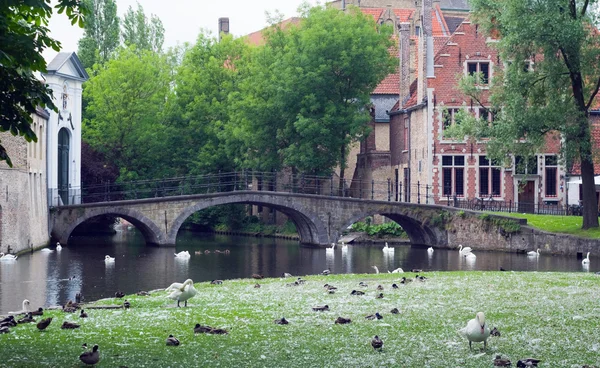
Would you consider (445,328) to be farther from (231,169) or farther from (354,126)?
(231,169)

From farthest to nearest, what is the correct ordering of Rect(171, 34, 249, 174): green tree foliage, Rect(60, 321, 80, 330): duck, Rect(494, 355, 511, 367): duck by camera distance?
1. Rect(171, 34, 249, 174): green tree foliage
2. Rect(60, 321, 80, 330): duck
3. Rect(494, 355, 511, 367): duck

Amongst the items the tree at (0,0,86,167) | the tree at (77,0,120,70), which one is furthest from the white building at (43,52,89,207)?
the tree at (0,0,86,167)

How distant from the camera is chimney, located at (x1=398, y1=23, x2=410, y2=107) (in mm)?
53500

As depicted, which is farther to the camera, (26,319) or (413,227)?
(413,227)

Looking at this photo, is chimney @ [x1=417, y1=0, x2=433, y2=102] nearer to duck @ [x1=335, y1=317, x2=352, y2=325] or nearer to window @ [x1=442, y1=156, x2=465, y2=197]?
window @ [x1=442, y1=156, x2=465, y2=197]

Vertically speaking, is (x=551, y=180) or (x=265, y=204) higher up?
(x=551, y=180)

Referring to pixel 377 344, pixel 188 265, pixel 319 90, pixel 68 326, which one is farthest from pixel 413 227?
pixel 377 344

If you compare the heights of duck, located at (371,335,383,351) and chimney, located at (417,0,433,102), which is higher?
chimney, located at (417,0,433,102)

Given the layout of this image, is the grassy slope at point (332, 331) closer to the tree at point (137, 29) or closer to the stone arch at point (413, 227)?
the stone arch at point (413, 227)

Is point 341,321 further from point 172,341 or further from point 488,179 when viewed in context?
point 488,179

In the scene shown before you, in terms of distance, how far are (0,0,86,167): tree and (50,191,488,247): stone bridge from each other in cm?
3216

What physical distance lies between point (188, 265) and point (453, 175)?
18571 mm

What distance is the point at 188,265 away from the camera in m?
35.4

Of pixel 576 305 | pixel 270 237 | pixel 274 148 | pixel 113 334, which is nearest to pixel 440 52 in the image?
pixel 274 148
